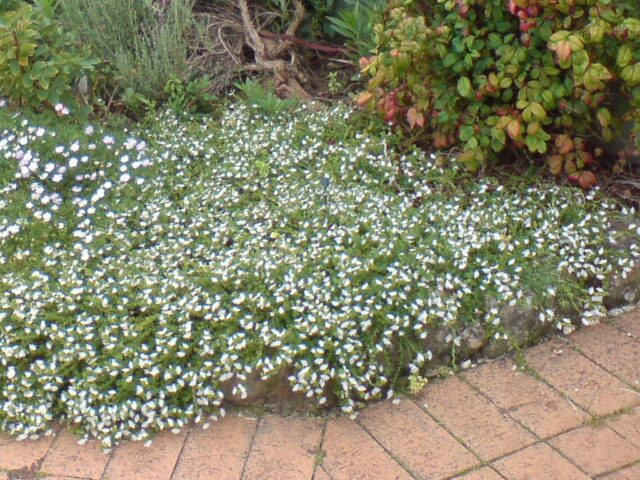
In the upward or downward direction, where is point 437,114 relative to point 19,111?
upward

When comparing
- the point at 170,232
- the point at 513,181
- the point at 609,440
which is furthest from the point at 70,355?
the point at 513,181

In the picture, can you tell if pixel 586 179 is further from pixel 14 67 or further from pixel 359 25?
pixel 14 67

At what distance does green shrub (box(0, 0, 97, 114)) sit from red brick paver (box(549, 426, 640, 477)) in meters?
2.89

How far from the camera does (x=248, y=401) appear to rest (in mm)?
3195

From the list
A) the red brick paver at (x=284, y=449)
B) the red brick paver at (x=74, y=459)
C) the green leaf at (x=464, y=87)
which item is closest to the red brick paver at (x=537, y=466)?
the red brick paver at (x=284, y=449)

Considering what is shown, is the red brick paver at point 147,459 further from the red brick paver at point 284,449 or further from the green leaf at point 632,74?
the green leaf at point 632,74

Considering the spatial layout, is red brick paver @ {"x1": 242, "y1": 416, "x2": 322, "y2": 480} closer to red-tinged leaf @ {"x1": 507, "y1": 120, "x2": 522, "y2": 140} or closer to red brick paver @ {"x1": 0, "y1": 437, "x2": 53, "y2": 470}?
red brick paver @ {"x1": 0, "y1": 437, "x2": 53, "y2": 470}

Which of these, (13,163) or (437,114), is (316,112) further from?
(13,163)

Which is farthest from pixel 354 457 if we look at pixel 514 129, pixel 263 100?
pixel 263 100

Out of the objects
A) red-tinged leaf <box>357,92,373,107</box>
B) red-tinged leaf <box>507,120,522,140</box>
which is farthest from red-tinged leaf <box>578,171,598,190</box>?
red-tinged leaf <box>357,92,373,107</box>

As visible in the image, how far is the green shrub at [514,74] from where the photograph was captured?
358cm

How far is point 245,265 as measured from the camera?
3.39 metres

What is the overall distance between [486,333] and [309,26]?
2.98m

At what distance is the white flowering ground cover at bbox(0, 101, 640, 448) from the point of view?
123 inches
